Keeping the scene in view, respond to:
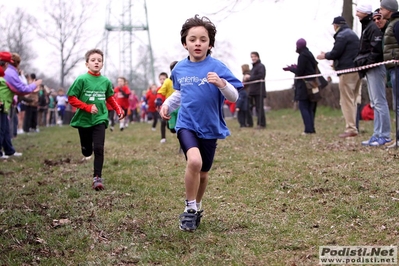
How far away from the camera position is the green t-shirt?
7.91 m

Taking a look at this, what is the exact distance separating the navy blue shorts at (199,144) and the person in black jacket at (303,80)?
8533 mm

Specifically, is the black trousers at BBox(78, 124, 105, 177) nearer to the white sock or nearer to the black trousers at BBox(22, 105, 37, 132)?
the white sock

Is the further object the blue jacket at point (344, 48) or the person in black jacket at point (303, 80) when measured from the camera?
the person in black jacket at point (303, 80)

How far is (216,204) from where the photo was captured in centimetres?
638

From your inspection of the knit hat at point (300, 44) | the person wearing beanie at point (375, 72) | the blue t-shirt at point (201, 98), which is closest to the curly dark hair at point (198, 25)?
the blue t-shirt at point (201, 98)

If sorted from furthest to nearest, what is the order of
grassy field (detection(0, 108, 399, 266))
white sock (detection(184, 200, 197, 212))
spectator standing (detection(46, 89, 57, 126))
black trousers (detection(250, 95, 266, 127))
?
1. spectator standing (detection(46, 89, 57, 126))
2. black trousers (detection(250, 95, 266, 127))
3. white sock (detection(184, 200, 197, 212))
4. grassy field (detection(0, 108, 399, 266))

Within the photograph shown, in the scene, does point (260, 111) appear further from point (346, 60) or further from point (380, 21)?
point (380, 21)

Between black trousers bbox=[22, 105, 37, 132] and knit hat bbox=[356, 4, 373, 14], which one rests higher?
knit hat bbox=[356, 4, 373, 14]

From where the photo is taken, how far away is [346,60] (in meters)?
11.8

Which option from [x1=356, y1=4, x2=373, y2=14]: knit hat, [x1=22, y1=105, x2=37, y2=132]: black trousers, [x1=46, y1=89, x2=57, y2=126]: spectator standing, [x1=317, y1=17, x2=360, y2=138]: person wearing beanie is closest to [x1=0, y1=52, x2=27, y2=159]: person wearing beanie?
[x1=317, y1=17, x2=360, y2=138]: person wearing beanie

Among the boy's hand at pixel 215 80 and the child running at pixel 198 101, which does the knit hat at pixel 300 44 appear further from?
the boy's hand at pixel 215 80

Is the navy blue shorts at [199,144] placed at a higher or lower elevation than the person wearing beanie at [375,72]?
lower

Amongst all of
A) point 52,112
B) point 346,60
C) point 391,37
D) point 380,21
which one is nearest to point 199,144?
point 391,37

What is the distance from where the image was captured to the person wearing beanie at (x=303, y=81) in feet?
44.5
